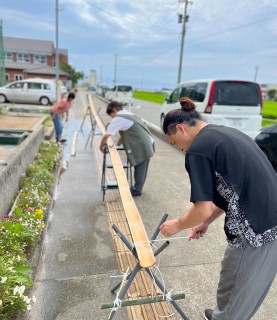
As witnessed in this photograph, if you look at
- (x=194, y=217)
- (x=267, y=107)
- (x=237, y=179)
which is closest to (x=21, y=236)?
(x=194, y=217)

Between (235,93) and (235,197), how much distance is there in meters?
6.32

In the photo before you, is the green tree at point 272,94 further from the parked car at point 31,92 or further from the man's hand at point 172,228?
the man's hand at point 172,228

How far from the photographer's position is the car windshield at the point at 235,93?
7434 mm

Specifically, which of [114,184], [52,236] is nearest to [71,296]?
[52,236]

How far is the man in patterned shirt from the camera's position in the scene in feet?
5.46

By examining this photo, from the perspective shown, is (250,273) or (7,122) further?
(7,122)

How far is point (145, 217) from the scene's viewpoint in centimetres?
455

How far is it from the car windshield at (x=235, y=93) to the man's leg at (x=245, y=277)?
6079mm

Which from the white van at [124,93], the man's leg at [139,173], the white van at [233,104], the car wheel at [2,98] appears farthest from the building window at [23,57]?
the man's leg at [139,173]

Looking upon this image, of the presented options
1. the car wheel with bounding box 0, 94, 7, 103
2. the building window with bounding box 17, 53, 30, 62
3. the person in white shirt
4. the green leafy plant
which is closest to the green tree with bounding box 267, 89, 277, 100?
the building window with bounding box 17, 53, 30, 62

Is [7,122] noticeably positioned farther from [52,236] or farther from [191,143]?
[191,143]

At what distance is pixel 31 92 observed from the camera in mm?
21516

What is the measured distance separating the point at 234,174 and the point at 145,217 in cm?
302

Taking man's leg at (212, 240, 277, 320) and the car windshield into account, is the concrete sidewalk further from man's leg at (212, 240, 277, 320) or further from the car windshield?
the car windshield
